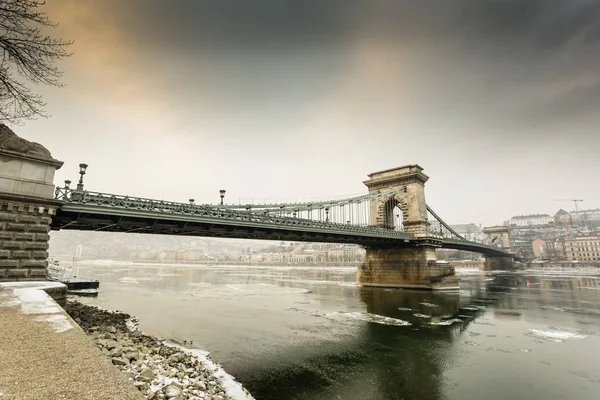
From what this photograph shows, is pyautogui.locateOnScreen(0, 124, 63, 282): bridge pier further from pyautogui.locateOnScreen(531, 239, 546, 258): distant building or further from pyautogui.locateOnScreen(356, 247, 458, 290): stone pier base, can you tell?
pyautogui.locateOnScreen(531, 239, 546, 258): distant building

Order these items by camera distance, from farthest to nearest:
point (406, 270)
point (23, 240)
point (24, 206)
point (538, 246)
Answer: point (538, 246) → point (406, 270) → point (24, 206) → point (23, 240)

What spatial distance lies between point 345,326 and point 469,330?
670 centimetres

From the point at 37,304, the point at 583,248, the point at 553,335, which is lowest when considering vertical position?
the point at 553,335

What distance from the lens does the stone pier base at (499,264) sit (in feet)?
307

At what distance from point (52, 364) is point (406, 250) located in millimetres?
40735

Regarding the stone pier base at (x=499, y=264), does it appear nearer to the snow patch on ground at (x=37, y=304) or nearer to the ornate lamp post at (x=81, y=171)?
the ornate lamp post at (x=81, y=171)

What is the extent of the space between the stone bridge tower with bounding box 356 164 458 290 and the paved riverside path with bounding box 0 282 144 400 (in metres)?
37.9

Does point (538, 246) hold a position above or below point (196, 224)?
above

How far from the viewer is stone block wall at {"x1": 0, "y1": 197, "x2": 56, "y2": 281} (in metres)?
11.7

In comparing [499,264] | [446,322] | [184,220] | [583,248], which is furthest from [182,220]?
[583,248]

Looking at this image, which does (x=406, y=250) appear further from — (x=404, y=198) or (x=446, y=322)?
(x=446, y=322)

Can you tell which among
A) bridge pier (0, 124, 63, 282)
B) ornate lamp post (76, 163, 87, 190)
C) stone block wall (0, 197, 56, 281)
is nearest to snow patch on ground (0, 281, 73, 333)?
stone block wall (0, 197, 56, 281)

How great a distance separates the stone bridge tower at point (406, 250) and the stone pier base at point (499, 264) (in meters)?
66.3

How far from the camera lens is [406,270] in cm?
3953
